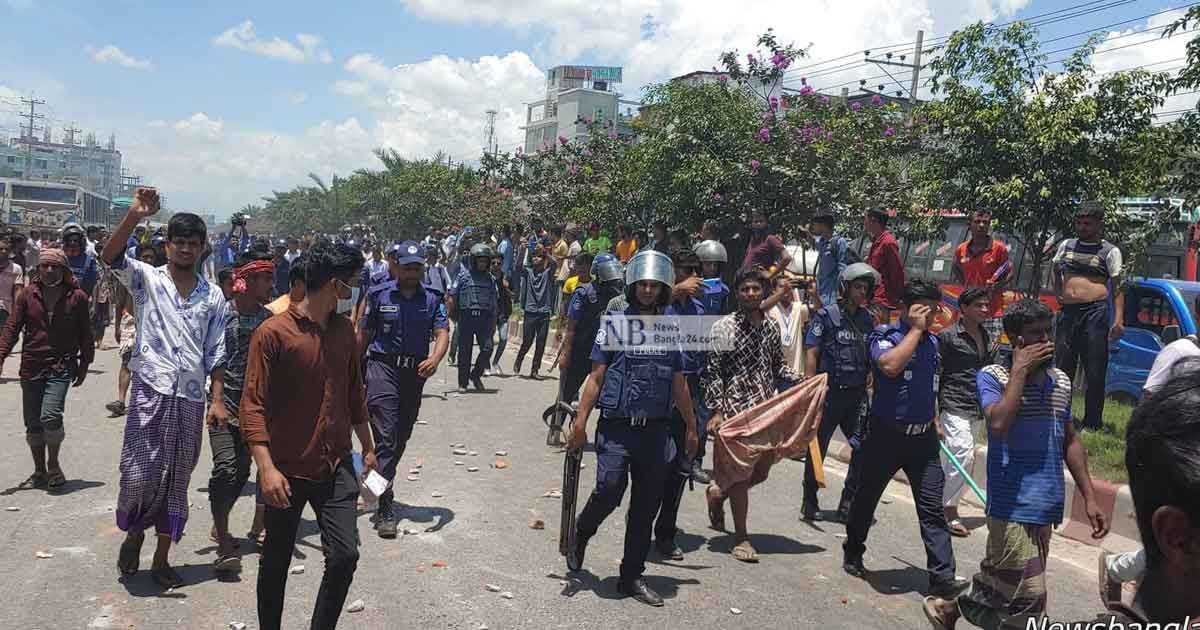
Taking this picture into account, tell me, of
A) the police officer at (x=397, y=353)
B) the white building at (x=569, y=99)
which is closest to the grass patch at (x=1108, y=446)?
the police officer at (x=397, y=353)

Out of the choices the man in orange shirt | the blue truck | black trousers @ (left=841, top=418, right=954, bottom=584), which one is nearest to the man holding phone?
black trousers @ (left=841, top=418, right=954, bottom=584)

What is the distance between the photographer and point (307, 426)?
13.1 feet

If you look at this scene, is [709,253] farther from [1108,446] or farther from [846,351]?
[1108,446]

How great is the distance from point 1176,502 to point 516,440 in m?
8.03

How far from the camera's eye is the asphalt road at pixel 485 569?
4.85m

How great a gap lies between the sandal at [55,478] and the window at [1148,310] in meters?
10.9

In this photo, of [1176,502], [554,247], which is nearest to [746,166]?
[554,247]

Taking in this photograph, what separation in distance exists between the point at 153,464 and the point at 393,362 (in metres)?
1.77

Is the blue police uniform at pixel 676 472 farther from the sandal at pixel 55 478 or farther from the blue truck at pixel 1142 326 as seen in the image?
the blue truck at pixel 1142 326

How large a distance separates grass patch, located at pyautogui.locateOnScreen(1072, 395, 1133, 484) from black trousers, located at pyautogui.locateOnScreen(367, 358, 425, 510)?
4509 millimetres

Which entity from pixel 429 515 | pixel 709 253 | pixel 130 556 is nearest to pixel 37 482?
pixel 130 556

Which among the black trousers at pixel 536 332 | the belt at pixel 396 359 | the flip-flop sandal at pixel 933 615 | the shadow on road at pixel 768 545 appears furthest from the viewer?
the black trousers at pixel 536 332

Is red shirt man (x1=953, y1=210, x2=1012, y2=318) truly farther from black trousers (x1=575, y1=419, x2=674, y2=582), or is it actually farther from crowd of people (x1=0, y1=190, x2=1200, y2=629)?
black trousers (x1=575, y1=419, x2=674, y2=582)

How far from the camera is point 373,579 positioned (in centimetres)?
532
